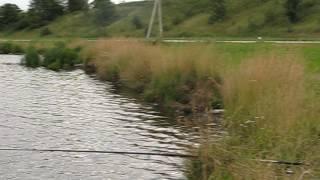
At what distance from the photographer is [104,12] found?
87.4 m

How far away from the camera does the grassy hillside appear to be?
178 feet

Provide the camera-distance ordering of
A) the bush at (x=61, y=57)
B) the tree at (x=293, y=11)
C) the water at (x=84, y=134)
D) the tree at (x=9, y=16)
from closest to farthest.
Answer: the water at (x=84, y=134) → the bush at (x=61, y=57) → the tree at (x=293, y=11) → the tree at (x=9, y=16)

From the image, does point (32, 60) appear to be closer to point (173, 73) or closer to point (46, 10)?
point (173, 73)

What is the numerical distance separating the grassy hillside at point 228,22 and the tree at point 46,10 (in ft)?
55.5

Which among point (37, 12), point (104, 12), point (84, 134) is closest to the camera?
point (84, 134)

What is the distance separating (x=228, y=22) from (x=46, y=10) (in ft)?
202

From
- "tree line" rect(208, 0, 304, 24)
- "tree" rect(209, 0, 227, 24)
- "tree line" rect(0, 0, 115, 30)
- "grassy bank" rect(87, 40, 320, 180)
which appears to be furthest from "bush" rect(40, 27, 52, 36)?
"grassy bank" rect(87, 40, 320, 180)

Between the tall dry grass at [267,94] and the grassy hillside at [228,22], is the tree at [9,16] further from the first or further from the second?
the tall dry grass at [267,94]

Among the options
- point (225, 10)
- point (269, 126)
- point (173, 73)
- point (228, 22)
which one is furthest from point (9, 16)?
point (269, 126)

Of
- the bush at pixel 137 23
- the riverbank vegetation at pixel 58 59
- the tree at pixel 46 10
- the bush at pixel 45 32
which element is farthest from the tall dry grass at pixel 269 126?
the tree at pixel 46 10

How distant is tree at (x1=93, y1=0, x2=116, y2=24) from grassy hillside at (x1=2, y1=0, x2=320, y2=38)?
4.73 feet

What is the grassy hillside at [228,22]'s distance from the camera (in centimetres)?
5422

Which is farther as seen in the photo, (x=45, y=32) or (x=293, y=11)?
(x=45, y=32)

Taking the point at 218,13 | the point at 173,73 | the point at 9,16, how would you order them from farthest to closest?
the point at 9,16 < the point at 218,13 < the point at 173,73
